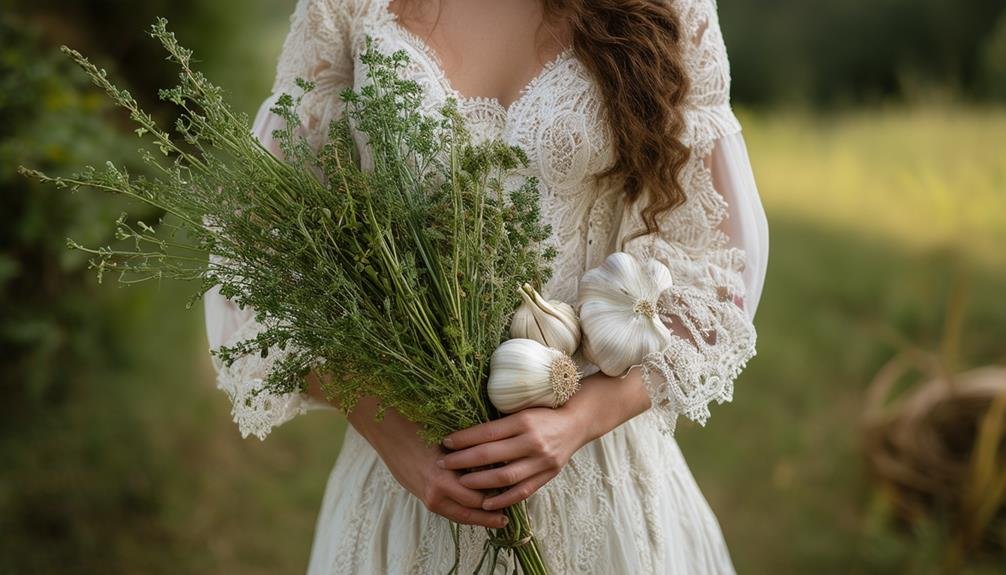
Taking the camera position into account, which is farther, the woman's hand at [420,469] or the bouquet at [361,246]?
the woman's hand at [420,469]

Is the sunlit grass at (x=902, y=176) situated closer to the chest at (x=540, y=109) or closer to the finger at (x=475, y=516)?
the chest at (x=540, y=109)

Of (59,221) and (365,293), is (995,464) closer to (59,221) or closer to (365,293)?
(365,293)

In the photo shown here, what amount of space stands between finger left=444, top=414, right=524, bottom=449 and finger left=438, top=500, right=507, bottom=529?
0.38 feet

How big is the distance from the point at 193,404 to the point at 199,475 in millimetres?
360

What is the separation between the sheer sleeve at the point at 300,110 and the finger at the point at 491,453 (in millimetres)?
407

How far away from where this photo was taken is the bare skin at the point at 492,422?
1.41m

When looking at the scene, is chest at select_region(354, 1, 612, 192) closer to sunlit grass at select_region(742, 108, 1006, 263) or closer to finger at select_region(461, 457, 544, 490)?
finger at select_region(461, 457, 544, 490)

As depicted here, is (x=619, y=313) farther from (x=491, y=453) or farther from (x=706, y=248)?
(x=706, y=248)

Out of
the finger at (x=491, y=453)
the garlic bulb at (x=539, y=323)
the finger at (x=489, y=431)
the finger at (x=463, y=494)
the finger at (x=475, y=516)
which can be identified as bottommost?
the finger at (x=475, y=516)

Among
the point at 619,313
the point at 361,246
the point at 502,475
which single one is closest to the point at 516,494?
the point at 502,475

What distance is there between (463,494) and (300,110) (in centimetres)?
78

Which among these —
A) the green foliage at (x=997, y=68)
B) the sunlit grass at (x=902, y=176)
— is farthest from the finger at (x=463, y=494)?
the green foliage at (x=997, y=68)

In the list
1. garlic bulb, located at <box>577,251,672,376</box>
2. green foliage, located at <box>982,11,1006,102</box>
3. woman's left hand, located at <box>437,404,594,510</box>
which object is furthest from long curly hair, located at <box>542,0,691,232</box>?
green foliage, located at <box>982,11,1006,102</box>

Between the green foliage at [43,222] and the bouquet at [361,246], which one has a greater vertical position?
the green foliage at [43,222]
